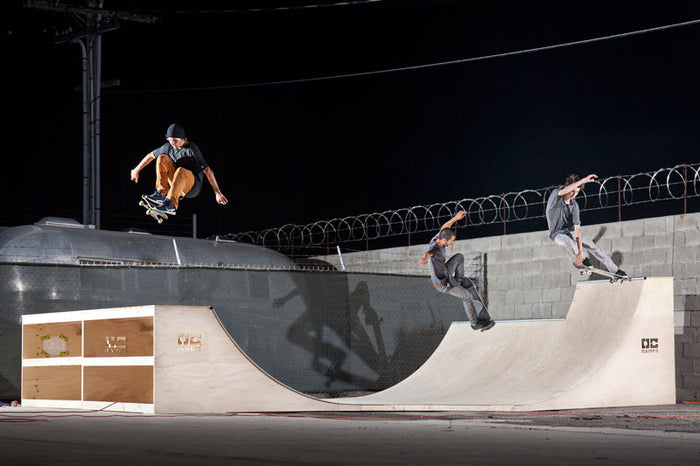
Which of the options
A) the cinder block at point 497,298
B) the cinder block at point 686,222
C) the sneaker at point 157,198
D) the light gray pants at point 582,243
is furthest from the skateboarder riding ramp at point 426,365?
the sneaker at point 157,198

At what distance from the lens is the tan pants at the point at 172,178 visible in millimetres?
9531

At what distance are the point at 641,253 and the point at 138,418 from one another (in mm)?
9247

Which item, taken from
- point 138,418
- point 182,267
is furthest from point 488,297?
point 138,418

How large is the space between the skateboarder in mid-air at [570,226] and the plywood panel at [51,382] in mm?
7733

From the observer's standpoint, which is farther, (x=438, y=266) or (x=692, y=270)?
(x=692, y=270)

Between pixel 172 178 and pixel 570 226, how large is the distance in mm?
7171

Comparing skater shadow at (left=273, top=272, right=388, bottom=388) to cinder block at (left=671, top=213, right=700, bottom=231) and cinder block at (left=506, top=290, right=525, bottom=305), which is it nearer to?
cinder block at (left=506, top=290, right=525, bottom=305)

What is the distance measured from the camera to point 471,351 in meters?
15.7

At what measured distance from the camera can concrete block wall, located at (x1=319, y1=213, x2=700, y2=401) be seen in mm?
15281

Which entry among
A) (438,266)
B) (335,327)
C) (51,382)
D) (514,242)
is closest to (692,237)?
(514,242)

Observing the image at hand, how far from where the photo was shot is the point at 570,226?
47.4 feet

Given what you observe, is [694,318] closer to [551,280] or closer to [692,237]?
[692,237]

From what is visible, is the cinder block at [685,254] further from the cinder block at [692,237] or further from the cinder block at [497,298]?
the cinder block at [497,298]

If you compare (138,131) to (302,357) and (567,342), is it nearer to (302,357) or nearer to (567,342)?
(302,357)
